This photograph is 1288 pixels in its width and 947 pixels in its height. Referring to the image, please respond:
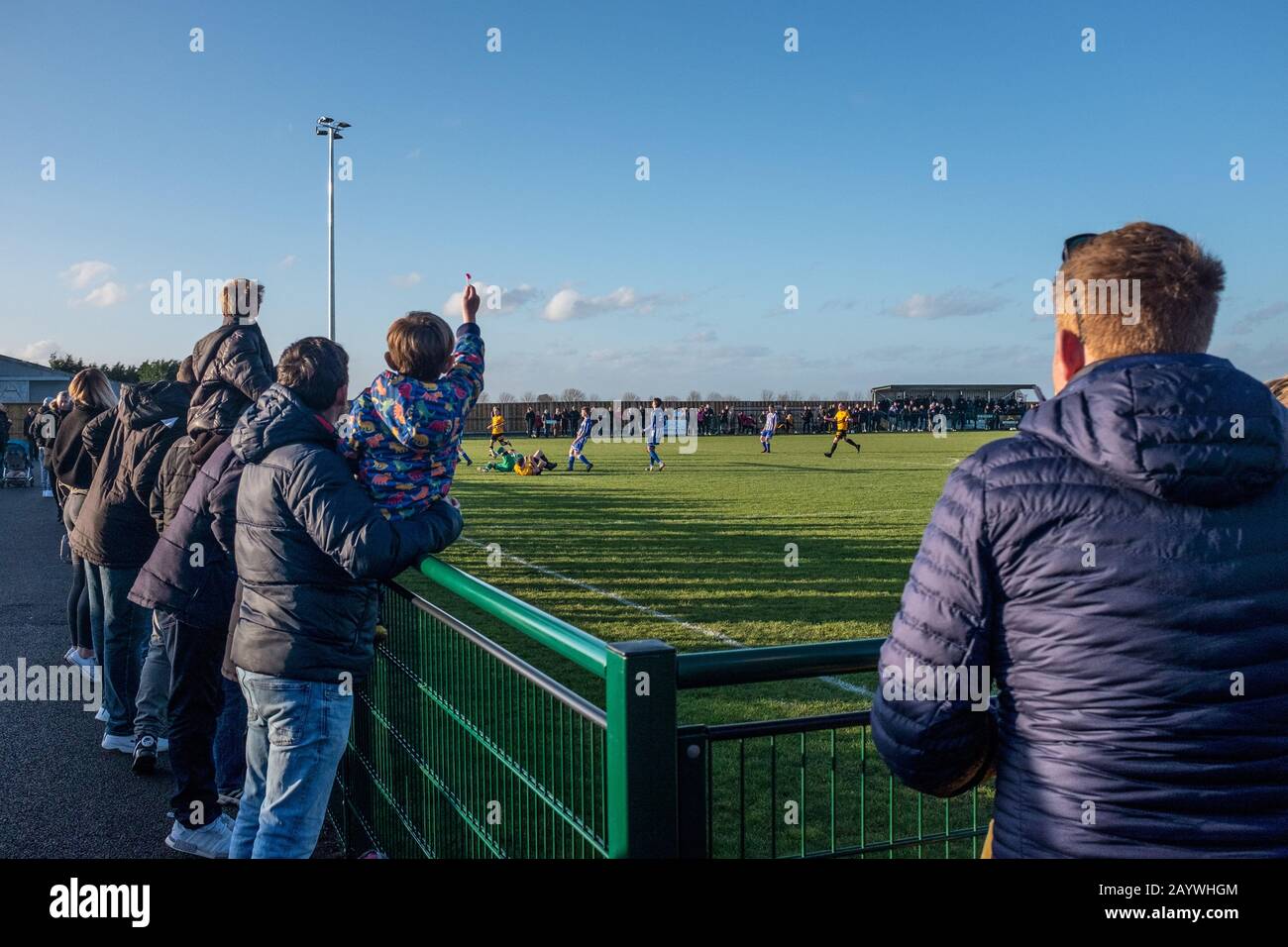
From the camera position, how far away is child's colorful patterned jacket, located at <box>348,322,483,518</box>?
3.33 m

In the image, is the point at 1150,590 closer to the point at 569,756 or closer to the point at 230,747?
the point at 569,756

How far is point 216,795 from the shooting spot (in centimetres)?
453

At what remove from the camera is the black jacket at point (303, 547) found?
3000mm

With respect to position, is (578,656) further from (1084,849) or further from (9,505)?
(9,505)

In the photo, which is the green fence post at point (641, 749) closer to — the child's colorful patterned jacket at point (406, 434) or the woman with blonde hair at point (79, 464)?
the child's colorful patterned jacket at point (406, 434)

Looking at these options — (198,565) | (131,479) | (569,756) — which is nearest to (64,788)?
(131,479)

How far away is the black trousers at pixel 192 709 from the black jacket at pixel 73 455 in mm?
3436

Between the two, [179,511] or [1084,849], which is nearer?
[1084,849]

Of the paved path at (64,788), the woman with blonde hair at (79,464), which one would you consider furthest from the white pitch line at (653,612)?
the woman with blonde hair at (79,464)

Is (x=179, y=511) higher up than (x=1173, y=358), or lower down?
lower down

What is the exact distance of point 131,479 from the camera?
211 inches

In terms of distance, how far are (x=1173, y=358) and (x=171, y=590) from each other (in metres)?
3.88

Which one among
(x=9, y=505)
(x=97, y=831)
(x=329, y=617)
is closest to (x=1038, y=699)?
(x=329, y=617)
